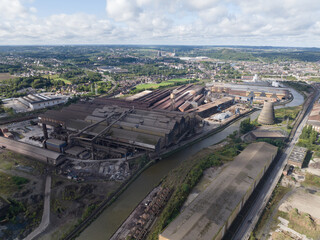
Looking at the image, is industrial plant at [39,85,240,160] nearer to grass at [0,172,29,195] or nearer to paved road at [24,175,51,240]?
grass at [0,172,29,195]

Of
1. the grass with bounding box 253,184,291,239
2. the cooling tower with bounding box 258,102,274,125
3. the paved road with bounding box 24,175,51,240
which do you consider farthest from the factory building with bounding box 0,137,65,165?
the cooling tower with bounding box 258,102,274,125

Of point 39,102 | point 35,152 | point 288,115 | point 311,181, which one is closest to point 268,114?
point 288,115

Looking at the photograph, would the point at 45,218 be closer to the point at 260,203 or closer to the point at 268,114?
the point at 260,203

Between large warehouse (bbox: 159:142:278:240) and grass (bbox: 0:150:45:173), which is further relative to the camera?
grass (bbox: 0:150:45:173)

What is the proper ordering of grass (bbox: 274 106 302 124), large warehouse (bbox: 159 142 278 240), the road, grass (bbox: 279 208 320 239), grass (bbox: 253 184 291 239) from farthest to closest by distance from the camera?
1. grass (bbox: 274 106 302 124)
2. grass (bbox: 253 184 291 239)
3. the road
4. grass (bbox: 279 208 320 239)
5. large warehouse (bbox: 159 142 278 240)

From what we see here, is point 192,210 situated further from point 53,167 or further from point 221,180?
point 53,167

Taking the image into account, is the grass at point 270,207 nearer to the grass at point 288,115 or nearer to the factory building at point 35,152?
the factory building at point 35,152
